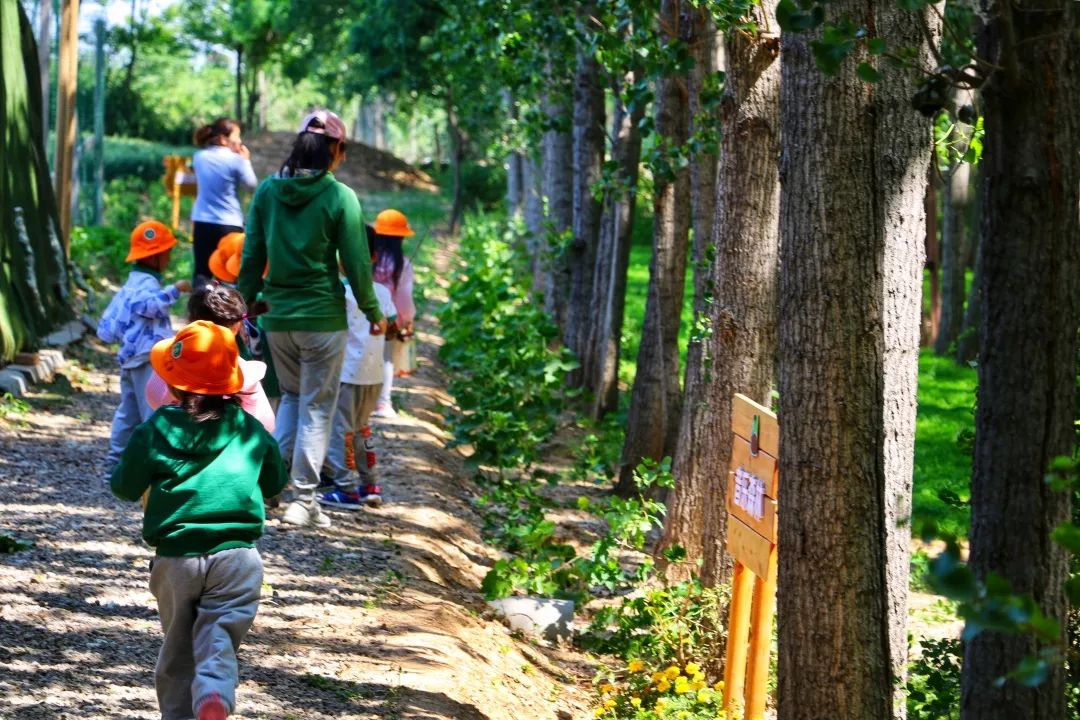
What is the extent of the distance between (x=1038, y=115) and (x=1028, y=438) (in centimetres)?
73

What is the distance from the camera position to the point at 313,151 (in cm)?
761

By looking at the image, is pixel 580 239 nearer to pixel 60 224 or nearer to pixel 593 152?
pixel 593 152

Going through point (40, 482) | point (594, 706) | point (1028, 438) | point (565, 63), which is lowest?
point (594, 706)

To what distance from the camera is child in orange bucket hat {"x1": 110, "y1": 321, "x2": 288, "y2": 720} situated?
4668 millimetres

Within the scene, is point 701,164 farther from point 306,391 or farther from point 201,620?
point 201,620

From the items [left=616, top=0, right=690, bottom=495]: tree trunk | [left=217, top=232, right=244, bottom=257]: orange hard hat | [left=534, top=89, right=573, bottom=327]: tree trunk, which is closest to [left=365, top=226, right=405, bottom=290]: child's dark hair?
[left=217, top=232, right=244, bottom=257]: orange hard hat

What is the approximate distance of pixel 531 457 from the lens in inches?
412

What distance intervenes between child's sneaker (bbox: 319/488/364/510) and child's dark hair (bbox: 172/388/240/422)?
4.02m

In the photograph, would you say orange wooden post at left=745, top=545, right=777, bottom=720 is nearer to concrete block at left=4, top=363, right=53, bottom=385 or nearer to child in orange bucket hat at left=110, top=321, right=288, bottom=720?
child in orange bucket hat at left=110, top=321, right=288, bottom=720

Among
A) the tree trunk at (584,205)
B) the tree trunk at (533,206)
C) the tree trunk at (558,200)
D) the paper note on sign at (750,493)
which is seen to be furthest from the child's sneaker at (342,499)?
the tree trunk at (533,206)

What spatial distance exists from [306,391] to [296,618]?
1.55 metres

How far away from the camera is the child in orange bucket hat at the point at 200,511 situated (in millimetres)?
4668

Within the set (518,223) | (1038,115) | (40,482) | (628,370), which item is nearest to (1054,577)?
(1038,115)

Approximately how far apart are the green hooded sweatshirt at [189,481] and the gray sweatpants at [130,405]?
3.09 metres
